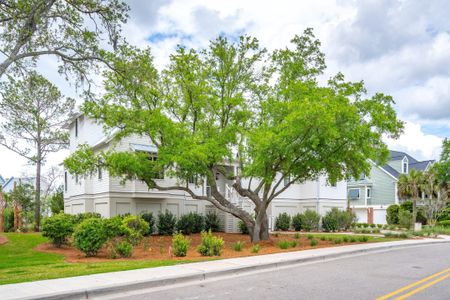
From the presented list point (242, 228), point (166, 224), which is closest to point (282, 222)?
point (242, 228)

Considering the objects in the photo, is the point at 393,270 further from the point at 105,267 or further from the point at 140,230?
the point at 140,230

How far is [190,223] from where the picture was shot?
2583cm

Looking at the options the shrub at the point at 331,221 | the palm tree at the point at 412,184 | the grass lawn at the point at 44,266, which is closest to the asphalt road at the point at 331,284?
the grass lawn at the point at 44,266

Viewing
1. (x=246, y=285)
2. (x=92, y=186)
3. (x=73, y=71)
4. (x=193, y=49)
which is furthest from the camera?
(x=92, y=186)

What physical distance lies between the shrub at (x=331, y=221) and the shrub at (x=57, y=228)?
20.0 meters

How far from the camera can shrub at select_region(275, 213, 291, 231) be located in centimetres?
3114

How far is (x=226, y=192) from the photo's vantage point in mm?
30625

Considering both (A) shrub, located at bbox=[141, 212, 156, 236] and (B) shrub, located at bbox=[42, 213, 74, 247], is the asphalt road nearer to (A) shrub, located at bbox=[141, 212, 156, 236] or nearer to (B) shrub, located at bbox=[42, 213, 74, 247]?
(B) shrub, located at bbox=[42, 213, 74, 247]

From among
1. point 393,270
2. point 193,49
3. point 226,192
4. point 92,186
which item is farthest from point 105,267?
point 226,192

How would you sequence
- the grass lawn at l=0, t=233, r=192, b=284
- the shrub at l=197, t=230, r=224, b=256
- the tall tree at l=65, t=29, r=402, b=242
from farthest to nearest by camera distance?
1. the tall tree at l=65, t=29, r=402, b=242
2. the shrub at l=197, t=230, r=224, b=256
3. the grass lawn at l=0, t=233, r=192, b=284

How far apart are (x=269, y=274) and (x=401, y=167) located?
131ft

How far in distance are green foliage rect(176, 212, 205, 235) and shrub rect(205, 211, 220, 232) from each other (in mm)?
491

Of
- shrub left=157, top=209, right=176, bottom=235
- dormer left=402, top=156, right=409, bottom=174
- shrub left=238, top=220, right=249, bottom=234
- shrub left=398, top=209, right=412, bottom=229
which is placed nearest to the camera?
shrub left=157, top=209, right=176, bottom=235

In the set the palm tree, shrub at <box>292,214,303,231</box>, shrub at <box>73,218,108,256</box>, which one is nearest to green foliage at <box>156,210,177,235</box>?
shrub at <box>73,218,108,256</box>
